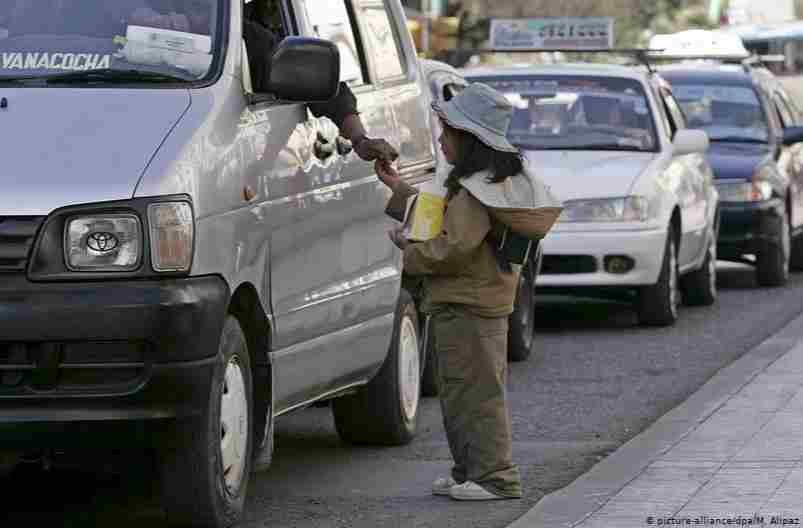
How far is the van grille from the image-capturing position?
6.09 metres

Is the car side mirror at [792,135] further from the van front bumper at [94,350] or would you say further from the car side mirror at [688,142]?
the van front bumper at [94,350]

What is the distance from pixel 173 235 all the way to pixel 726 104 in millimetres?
12488

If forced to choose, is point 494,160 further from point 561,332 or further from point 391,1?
point 561,332

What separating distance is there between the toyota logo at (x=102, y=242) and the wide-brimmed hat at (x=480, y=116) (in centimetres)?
154

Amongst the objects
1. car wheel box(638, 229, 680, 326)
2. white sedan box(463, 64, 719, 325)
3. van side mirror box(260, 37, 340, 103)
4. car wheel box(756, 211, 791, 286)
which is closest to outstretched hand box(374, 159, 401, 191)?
van side mirror box(260, 37, 340, 103)

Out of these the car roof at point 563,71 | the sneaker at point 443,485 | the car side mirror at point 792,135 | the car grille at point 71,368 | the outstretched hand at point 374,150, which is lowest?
the car side mirror at point 792,135

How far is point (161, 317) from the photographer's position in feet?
20.0

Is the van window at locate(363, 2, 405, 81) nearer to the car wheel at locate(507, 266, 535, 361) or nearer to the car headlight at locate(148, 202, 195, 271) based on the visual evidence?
the car headlight at locate(148, 202, 195, 271)

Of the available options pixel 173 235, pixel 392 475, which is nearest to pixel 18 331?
pixel 173 235

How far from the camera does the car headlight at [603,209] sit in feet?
44.2

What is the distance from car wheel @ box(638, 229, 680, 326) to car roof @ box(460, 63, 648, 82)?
4.40 ft

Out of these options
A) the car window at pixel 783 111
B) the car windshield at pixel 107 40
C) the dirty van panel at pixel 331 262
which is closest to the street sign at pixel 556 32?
the car window at pixel 783 111

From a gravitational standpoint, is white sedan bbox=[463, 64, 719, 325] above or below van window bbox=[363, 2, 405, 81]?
below

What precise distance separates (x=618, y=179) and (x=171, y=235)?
7.67 m
